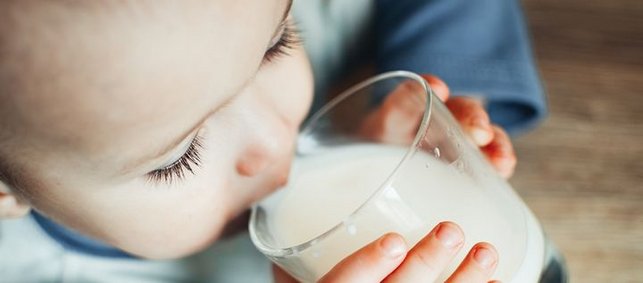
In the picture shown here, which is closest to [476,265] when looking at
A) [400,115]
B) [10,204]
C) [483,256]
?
[483,256]

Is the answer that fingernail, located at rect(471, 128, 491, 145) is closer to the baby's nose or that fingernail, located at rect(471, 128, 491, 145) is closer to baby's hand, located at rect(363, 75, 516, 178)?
baby's hand, located at rect(363, 75, 516, 178)

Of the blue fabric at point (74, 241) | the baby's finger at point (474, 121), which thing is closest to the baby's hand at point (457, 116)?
the baby's finger at point (474, 121)

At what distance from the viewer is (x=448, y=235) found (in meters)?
0.44

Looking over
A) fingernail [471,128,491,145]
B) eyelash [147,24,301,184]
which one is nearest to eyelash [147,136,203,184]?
eyelash [147,24,301,184]

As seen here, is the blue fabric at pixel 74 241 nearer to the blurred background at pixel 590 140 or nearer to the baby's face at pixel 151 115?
the baby's face at pixel 151 115

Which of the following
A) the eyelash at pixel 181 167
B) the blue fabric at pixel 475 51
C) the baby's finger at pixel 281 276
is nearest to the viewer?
the eyelash at pixel 181 167

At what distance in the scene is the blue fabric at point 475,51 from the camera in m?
0.72

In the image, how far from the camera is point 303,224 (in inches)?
20.1

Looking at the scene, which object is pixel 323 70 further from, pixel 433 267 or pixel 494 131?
pixel 433 267

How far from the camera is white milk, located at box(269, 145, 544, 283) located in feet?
1.44

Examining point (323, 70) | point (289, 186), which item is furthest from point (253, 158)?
point (323, 70)

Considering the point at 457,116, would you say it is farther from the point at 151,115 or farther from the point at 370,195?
the point at 151,115

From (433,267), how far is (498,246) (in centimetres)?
6

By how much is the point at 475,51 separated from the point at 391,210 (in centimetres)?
34
